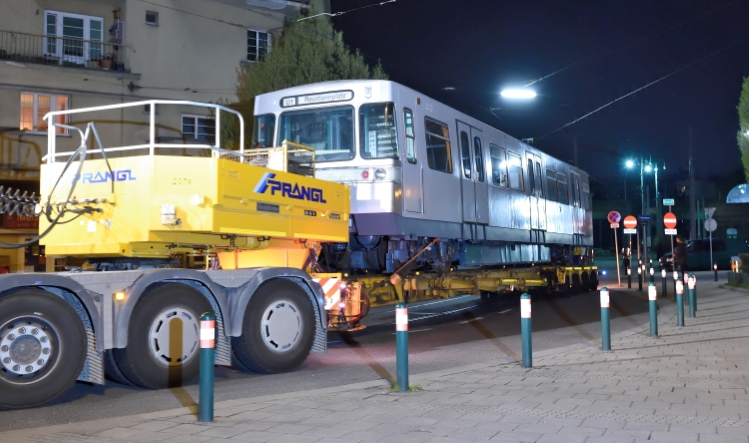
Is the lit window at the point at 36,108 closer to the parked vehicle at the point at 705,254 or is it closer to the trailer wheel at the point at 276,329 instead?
the trailer wheel at the point at 276,329

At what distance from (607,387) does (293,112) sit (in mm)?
7255

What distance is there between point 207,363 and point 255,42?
21.8m

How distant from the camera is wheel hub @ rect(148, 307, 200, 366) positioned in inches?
329

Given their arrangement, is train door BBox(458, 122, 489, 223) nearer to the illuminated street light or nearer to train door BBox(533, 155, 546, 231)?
the illuminated street light

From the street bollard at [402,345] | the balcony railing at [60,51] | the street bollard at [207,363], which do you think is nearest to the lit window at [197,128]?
the balcony railing at [60,51]

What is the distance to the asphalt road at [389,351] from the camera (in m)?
7.75

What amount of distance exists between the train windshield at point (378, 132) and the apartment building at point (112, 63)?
12389 millimetres

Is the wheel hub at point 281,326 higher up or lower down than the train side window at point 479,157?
lower down

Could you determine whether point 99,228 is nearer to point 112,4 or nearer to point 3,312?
point 3,312

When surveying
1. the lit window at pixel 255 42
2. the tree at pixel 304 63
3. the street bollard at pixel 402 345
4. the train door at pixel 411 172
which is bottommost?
the street bollard at pixel 402 345

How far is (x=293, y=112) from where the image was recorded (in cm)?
1336

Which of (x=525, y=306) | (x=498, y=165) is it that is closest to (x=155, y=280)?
(x=525, y=306)

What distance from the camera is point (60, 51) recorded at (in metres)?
23.9

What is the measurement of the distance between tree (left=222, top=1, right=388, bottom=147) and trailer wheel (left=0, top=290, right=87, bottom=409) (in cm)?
1521
